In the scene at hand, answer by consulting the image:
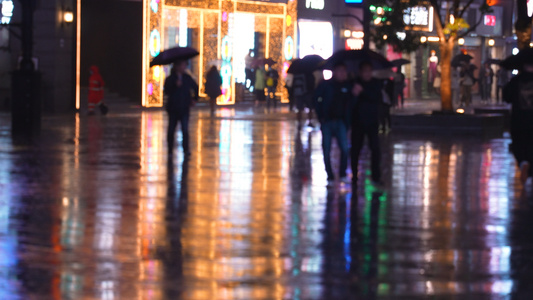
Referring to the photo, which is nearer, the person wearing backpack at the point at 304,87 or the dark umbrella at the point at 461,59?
the person wearing backpack at the point at 304,87

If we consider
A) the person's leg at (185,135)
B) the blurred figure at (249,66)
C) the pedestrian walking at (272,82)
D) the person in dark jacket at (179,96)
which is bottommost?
the person's leg at (185,135)

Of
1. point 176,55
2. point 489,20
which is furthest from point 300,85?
point 489,20

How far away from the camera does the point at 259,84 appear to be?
41.5 meters

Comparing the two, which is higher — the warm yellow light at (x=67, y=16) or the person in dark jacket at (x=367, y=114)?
the warm yellow light at (x=67, y=16)

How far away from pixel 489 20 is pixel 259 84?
83.5ft

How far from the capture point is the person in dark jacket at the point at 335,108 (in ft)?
46.5

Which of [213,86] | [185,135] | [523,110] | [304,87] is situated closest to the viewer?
[523,110]

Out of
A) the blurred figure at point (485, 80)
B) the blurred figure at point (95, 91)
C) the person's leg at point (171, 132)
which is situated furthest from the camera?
the blurred figure at point (485, 80)

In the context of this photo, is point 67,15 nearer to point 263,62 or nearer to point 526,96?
point 263,62

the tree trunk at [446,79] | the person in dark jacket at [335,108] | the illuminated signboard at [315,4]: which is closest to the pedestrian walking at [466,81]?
the illuminated signboard at [315,4]

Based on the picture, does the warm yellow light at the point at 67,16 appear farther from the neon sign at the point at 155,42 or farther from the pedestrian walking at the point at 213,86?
the pedestrian walking at the point at 213,86

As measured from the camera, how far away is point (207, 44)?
4078 cm

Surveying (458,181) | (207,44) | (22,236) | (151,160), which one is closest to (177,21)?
(207,44)

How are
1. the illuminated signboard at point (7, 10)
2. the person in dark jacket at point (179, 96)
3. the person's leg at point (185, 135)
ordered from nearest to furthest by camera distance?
the person's leg at point (185, 135) → the person in dark jacket at point (179, 96) → the illuminated signboard at point (7, 10)
